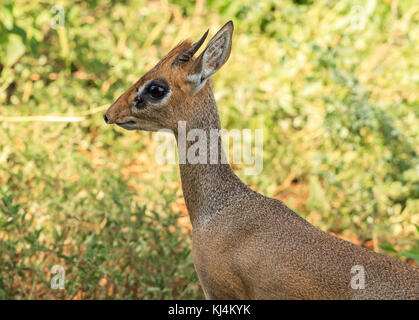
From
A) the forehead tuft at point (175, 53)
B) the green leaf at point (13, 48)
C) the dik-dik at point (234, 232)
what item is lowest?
the dik-dik at point (234, 232)

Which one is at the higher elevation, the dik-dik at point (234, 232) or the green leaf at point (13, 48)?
the green leaf at point (13, 48)

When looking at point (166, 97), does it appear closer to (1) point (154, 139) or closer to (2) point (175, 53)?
(2) point (175, 53)

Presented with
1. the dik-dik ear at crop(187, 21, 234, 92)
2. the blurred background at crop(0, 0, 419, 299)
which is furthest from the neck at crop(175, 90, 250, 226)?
the blurred background at crop(0, 0, 419, 299)

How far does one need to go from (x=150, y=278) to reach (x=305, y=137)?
257 centimetres

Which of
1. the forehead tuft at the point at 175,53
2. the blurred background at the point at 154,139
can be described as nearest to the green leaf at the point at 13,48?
the blurred background at the point at 154,139

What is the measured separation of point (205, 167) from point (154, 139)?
3163 millimetres

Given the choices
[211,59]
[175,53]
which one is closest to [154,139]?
[175,53]

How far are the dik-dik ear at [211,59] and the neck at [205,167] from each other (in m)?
0.12

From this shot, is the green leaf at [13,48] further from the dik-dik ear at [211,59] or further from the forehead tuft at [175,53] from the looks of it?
the dik-dik ear at [211,59]

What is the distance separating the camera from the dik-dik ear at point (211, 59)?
9.51ft

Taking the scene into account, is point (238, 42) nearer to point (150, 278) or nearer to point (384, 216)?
point (384, 216)

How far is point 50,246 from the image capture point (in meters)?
4.18
